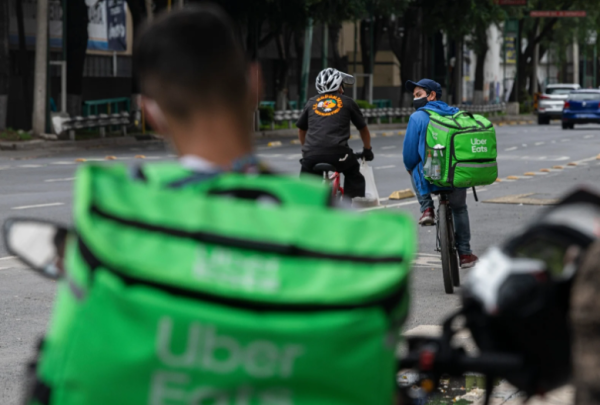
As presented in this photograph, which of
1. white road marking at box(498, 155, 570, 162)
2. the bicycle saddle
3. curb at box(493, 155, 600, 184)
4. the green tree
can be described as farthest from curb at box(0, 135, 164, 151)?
the green tree

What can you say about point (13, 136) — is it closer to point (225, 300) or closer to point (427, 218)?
point (427, 218)

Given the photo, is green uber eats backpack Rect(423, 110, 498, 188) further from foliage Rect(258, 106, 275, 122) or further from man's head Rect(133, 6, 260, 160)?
foliage Rect(258, 106, 275, 122)

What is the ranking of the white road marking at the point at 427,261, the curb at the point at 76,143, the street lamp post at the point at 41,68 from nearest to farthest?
the white road marking at the point at 427,261
the curb at the point at 76,143
the street lamp post at the point at 41,68

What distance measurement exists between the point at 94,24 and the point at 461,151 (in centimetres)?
3113

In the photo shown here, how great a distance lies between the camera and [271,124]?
1497 inches

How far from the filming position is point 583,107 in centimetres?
4253

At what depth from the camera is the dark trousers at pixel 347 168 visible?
970cm

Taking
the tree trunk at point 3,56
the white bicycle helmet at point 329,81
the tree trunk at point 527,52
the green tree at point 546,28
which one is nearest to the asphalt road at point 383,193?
the white bicycle helmet at point 329,81

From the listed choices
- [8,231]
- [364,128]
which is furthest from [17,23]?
[8,231]

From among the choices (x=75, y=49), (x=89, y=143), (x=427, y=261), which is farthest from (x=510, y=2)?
(x=427, y=261)

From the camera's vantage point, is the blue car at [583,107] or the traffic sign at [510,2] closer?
the blue car at [583,107]

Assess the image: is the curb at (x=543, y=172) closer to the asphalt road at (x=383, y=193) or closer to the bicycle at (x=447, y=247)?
the asphalt road at (x=383, y=193)

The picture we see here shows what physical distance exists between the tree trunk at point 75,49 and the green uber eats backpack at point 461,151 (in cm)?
2430

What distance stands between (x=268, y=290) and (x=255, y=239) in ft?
→ 0.28
